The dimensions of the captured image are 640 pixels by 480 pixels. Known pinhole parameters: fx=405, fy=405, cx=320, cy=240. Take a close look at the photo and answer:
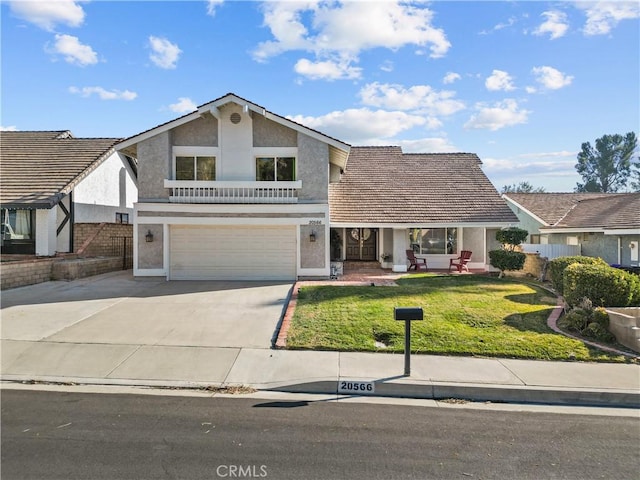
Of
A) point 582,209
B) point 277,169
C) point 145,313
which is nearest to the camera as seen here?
point 145,313

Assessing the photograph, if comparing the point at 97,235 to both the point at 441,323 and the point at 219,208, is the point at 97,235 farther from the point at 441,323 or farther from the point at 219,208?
the point at 441,323

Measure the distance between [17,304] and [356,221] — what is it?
1190cm

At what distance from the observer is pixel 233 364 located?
705 cm

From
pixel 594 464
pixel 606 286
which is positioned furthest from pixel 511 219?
pixel 594 464

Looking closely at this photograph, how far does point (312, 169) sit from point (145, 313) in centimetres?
814

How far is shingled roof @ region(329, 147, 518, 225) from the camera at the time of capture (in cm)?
1769

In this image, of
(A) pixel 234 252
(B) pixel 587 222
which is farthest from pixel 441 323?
(B) pixel 587 222

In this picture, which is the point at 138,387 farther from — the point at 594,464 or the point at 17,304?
the point at 17,304

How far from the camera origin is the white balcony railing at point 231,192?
1506 cm

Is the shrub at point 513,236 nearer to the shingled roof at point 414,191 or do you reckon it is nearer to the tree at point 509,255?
the tree at point 509,255

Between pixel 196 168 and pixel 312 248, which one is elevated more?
pixel 196 168

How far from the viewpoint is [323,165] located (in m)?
15.5
